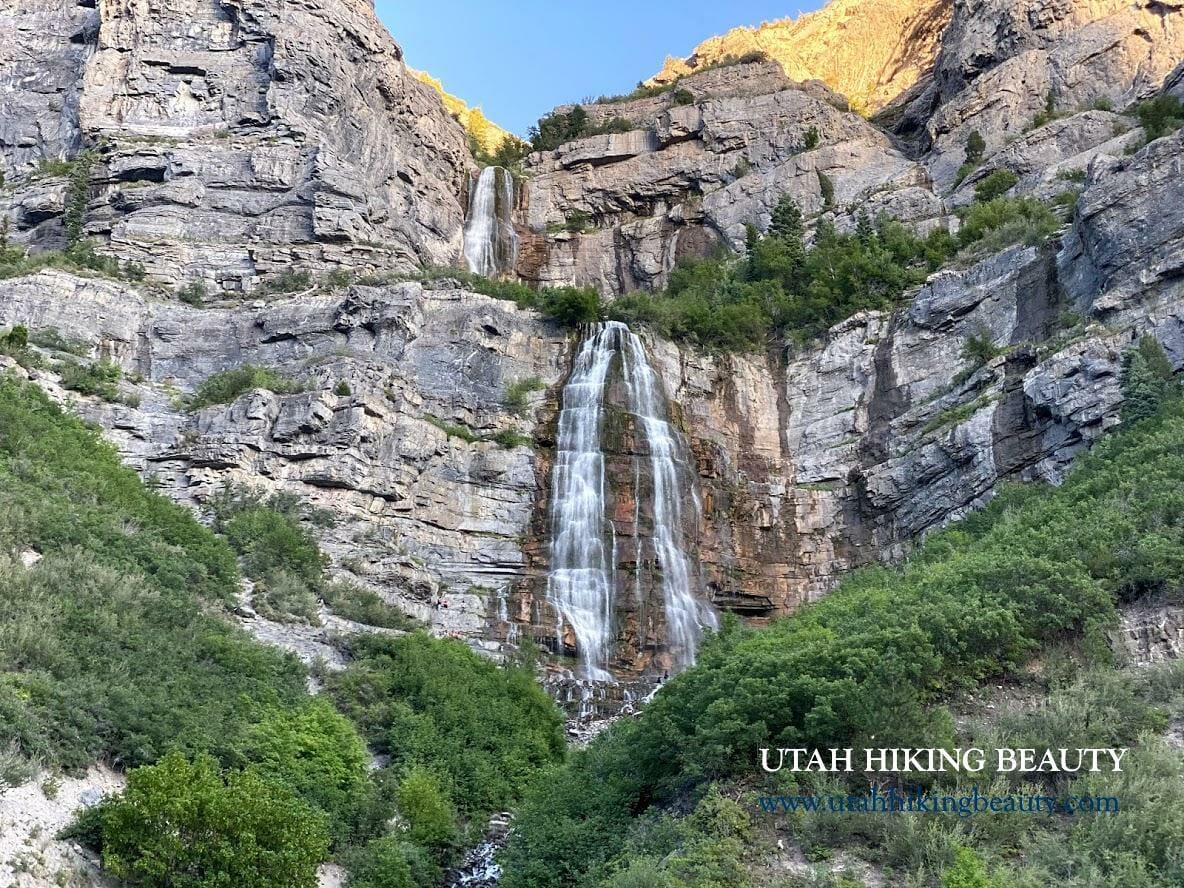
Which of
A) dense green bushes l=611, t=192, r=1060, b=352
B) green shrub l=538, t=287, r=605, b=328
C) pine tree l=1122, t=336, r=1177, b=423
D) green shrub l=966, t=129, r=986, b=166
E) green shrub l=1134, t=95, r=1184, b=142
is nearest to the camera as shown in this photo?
pine tree l=1122, t=336, r=1177, b=423

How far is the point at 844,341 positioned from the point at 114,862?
30.4 metres

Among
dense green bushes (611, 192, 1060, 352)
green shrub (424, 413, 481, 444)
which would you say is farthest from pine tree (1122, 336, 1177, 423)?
green shrub (424, 413, 481, 444)

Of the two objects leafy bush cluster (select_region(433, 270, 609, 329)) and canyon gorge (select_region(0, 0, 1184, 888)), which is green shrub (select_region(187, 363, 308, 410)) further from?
leafy bush cluster (select_region(433, 270, 609, 329))

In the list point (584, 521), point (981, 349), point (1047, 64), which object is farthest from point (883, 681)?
point (1047, 64)

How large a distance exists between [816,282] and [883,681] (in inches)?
1079

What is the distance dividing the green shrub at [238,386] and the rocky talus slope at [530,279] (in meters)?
0.57

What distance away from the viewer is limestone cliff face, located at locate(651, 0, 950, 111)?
7375 centimetres

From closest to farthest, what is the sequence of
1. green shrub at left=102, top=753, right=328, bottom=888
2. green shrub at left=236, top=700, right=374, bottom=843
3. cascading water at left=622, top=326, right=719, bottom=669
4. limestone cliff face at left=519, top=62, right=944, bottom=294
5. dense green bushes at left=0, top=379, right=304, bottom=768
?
green shrub at left=102, top=753, right=328, bottom=888 < dense green bushes at left=0, top=379, right=304, bottom=768 < green shrub at left=236, top=700, right=374, bottom=843 < cascading water at left=622, top=326, right=719, bottom=669 < limestone cliff face at left=519, top=62, right=944, bottom=294

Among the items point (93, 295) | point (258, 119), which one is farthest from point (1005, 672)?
point (258, 119)

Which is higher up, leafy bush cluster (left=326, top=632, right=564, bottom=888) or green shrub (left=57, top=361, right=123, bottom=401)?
green shrub (left=57, top=361, right=123, bottom=401)

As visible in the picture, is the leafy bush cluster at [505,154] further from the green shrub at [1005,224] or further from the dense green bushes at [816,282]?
the green shrub at [1005,224]

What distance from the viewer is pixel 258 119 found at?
4469 centimetres

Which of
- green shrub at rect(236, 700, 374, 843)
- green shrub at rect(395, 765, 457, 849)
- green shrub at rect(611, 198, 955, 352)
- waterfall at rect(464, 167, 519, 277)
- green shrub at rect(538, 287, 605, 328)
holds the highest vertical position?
waterfall at rect(464, 167, 519, 277)

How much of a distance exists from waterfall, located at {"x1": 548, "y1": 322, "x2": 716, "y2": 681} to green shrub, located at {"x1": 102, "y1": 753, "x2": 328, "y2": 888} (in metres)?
15.6
